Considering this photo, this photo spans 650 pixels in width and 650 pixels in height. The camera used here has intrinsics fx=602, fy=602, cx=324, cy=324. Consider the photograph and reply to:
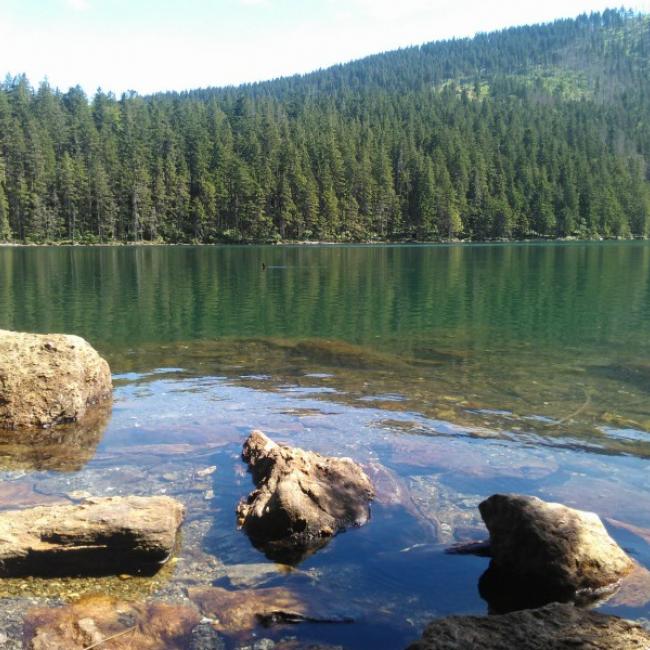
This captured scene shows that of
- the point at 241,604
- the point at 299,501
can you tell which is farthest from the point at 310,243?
the point at 241,604

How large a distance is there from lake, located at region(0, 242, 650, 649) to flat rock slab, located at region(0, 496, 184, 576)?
0.21m

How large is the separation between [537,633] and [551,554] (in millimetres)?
2174

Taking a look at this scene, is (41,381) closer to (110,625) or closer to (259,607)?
(110,625)

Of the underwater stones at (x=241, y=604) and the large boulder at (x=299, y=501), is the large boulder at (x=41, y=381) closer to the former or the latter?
the large boulder at (x=299, y=501)

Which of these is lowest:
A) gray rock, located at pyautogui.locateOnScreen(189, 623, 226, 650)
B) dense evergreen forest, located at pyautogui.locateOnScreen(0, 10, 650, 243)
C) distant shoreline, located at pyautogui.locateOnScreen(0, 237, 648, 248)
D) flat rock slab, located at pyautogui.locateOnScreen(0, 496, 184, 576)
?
gray rock, located at pyautogui.locateOnScreen(189, 623, 226, 650)

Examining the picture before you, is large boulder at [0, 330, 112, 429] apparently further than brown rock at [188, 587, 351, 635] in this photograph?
Yes

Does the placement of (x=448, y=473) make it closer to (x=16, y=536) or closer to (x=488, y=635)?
(x=488, y=635)

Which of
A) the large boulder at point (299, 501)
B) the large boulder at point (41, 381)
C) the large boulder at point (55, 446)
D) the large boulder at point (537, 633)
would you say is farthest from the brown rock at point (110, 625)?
the large boulder at point (41, 381)

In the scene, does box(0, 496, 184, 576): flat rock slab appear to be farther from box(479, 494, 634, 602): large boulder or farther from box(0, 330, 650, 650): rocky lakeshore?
box(479, 494, 634, 602): large boulder

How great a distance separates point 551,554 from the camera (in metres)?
6.86

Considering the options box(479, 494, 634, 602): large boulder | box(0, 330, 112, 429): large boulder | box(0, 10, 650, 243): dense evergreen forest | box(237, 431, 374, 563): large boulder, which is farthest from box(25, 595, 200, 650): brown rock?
box(0, 10, 650, 243): dense evergreen forest

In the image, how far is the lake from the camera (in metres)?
6.88

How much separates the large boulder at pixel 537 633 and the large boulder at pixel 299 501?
292cm

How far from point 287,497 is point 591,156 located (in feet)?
720
